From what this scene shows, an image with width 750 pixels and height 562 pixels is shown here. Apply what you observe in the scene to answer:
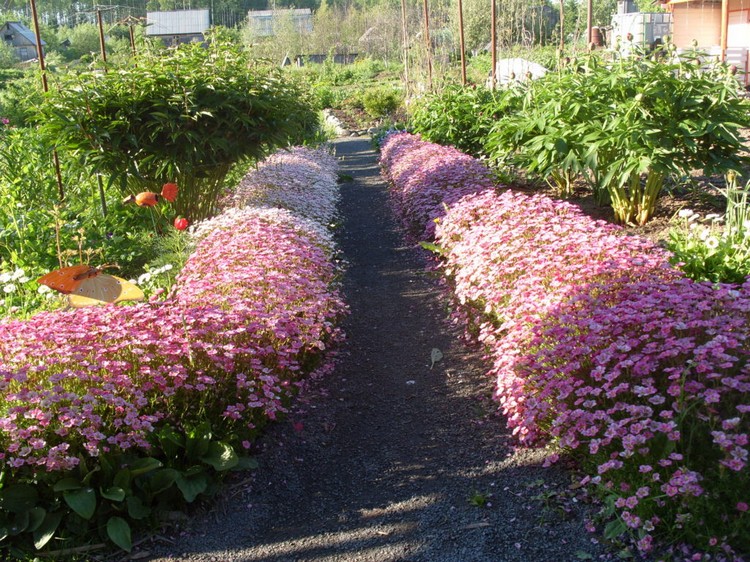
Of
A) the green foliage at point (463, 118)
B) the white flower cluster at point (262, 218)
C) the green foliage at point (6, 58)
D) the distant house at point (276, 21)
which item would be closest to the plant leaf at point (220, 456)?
the white flower cluster at point (262, 218)

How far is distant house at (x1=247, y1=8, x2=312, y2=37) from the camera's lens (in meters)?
37.8

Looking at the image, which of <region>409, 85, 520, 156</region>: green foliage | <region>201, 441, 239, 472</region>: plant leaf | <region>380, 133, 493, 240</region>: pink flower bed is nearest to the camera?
<region>201, 441, 239, 472</region>: plant leaf

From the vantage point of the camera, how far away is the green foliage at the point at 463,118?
35.2 feet

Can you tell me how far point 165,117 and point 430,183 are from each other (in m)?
3.22

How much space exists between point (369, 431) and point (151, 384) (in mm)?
1136

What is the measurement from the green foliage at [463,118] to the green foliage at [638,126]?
371 centimetres

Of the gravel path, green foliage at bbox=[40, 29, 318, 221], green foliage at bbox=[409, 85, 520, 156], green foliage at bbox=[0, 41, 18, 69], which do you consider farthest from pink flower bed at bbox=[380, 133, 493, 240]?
green foliage at bbox=[0, 41, 18, 69]

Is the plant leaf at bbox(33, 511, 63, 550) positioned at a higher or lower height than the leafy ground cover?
lower

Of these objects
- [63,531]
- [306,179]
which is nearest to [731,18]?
[306,179]

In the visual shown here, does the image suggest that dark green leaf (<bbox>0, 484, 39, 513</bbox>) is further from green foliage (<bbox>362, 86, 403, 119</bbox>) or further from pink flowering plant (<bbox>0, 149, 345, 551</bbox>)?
green foliage (<bbox>362, 86, 403, 119</bbox>)

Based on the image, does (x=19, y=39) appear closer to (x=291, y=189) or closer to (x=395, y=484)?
(x=291, y=189)

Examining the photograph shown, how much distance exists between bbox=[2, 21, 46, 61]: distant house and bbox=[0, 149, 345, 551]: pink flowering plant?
54.3 meters

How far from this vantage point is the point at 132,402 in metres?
2.90

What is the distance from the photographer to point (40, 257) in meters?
5.56
